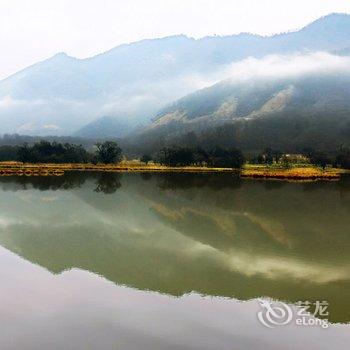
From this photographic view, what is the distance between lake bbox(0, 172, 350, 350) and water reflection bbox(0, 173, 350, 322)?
10cm

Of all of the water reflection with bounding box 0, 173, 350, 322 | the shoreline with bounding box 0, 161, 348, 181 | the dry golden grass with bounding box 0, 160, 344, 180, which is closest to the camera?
the water reflection with bounding box 0, 173, 350, 322

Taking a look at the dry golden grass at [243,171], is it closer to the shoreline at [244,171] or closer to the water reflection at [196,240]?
the shoreline at [244,171]

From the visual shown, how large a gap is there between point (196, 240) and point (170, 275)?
9343 millimetres

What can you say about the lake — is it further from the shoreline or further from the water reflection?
the shoreline

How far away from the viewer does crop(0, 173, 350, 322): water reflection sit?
2398 cm

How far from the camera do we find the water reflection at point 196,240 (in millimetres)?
23984

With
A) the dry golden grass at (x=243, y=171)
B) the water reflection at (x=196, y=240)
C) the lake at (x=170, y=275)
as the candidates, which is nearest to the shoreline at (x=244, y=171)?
the dry golden grass at (x=243, y=171)

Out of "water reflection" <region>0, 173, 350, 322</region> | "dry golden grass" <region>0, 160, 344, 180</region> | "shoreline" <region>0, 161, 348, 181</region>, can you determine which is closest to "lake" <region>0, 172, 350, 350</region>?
"water reflection" <region>0, 173, 350, 322</region>


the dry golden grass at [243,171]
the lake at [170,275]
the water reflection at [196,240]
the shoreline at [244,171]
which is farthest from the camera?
the dry golden grass at [243,171]

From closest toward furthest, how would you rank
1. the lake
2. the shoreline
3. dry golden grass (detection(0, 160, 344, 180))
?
the lake
the shoreline
dry golden grass (detection(0, 160, 344, 180))

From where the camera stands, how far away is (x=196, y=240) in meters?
34.5

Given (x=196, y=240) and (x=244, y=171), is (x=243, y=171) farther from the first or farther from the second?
(x=196, y=240)

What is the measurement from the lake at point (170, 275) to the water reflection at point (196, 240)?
0.34 feet

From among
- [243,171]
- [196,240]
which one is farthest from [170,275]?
[243,171]
